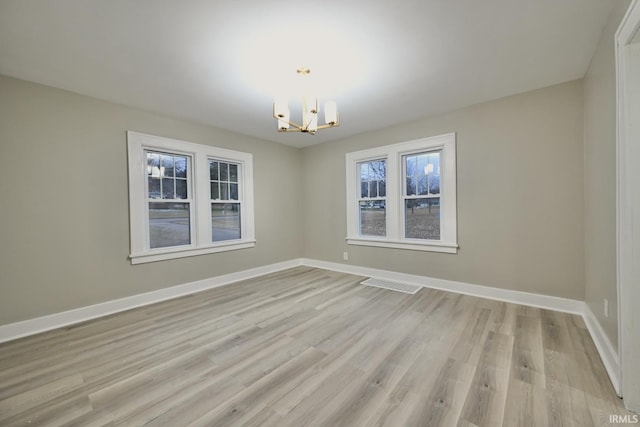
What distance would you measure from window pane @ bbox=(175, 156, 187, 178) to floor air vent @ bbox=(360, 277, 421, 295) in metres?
3.20

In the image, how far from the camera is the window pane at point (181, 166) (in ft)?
12.3

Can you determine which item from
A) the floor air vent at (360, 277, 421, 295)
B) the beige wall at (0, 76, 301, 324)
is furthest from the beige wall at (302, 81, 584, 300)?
the beige wall at (0, 76, 301, 324)

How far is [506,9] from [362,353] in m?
2.77

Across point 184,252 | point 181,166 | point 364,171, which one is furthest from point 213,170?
point 364,171

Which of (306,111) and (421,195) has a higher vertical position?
(306,111)

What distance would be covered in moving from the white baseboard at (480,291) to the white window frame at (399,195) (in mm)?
451

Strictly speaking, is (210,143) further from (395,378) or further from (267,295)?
(395,378)

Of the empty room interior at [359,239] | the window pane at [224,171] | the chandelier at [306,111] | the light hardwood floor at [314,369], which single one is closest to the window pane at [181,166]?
the empty room interior at [359,239]

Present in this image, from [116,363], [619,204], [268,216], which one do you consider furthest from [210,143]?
[619,204]

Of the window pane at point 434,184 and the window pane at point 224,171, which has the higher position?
the window pane at point 224,171

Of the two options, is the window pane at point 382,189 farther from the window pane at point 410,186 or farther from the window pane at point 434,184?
the window pane at point 434,184

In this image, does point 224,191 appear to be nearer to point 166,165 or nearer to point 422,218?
point 166,165

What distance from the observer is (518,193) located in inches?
123

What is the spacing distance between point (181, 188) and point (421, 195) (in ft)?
11.8
